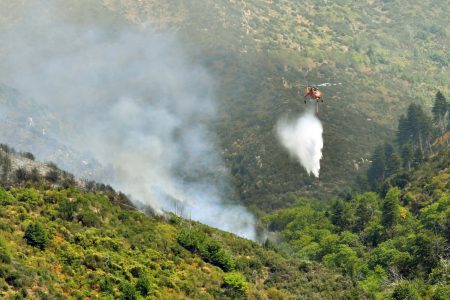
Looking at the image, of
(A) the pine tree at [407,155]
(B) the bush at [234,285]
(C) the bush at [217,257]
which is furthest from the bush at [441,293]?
(A) the pine tree at [407,155]

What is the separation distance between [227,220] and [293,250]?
23121 mm

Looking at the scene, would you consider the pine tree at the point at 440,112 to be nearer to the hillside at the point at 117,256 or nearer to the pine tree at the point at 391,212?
the pine tree at the point at 391,212

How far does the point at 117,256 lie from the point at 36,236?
383 inches

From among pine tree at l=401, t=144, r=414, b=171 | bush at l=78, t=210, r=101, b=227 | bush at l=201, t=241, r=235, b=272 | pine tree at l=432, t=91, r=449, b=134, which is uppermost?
pine tree at l=432, t=91, r=449, b=134

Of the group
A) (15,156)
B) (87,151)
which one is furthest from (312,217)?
(15,156)

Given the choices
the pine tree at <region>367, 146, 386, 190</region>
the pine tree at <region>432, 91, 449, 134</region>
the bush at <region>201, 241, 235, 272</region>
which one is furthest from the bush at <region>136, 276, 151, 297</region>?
the pine tree at <region>432, 91, 449, 134</region>

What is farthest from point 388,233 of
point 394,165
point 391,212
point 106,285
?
point 106,285

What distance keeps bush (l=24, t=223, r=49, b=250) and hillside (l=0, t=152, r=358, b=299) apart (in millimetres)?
101

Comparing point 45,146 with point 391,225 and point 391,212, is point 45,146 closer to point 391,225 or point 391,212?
point 391,212

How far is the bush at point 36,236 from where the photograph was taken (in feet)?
281

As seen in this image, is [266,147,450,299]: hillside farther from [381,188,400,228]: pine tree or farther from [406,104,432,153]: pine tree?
[406,104,432,153]: pine tree

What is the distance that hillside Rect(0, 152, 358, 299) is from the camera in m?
81.8

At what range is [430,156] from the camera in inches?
6614

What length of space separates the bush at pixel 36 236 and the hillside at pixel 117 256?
10cm
